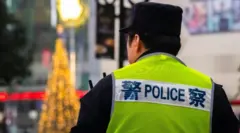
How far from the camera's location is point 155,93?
64.2 inches

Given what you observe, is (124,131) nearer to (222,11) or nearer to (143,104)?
(143,104)

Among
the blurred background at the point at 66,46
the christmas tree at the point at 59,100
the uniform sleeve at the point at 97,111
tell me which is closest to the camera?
the uniform sleeve at the point at 97,111

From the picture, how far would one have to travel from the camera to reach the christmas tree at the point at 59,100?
7621 mm

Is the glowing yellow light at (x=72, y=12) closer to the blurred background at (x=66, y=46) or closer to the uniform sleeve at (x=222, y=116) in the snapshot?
the blurred background at (x=66, y=46)

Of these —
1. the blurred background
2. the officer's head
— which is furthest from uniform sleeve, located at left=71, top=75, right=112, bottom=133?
the blurred background

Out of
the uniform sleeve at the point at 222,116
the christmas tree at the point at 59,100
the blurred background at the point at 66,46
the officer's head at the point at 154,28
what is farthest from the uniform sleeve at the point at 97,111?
the blurred background at the point at 66,46

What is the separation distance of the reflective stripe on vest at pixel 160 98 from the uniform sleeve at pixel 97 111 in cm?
2

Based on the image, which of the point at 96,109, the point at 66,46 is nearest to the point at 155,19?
the point at 96,109

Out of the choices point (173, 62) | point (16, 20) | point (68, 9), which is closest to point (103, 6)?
point (68, 9)

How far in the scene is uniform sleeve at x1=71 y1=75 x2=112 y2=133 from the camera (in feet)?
5.24

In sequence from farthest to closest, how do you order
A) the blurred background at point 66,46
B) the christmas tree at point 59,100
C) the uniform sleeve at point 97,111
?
1. the blurred background at point 66,46
2. the christmas tree at point 59,100
3. the uniform sleeve at point 97,111

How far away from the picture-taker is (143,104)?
162cm

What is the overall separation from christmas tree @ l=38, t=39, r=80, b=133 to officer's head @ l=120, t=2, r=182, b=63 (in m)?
5.92

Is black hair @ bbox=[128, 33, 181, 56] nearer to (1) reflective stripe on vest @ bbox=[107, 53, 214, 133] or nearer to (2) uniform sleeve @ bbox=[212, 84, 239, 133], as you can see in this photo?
(1) reflective stripe on vest @ bbox=[107, 53, 214, 133]
